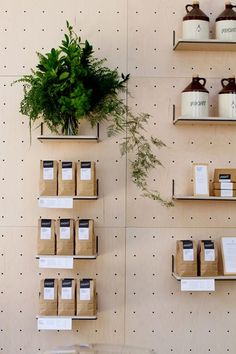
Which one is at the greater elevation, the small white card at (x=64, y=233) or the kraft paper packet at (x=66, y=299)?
the small white card at (x=64, y=233)

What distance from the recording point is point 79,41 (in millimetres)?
3338

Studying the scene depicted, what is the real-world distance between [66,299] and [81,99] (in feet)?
3.69

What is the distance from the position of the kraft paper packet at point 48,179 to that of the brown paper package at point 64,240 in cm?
19

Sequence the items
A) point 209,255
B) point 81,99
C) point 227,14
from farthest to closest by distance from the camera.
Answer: point 227,14
point 209,255
point 81,99

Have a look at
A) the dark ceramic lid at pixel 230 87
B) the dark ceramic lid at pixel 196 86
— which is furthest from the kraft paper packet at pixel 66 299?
the dark ceramic lid at pixel 230 87

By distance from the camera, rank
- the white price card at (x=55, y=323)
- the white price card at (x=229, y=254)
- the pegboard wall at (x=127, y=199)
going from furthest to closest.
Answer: the pegboard wall at (x=127, y=199)
the white price card at (x=229, y=254)
the white price card at (x=55, y=323)

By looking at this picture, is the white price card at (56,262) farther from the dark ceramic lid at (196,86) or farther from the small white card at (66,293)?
the dark ceramic lid at (196,86)

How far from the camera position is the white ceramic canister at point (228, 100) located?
329 centimetres

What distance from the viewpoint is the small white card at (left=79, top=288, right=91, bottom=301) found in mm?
3150

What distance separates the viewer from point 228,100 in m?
3.29

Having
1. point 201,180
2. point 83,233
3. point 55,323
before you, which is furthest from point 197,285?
point 55,323

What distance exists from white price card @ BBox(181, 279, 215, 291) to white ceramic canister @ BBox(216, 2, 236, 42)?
141cm

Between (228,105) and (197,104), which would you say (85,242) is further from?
(228,105)

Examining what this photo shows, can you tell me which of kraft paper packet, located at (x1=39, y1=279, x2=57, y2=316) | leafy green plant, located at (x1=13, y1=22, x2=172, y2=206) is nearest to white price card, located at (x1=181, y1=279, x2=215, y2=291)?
leafy green plant, located at (x1=13, y1=22, x2=172, y2=206)
